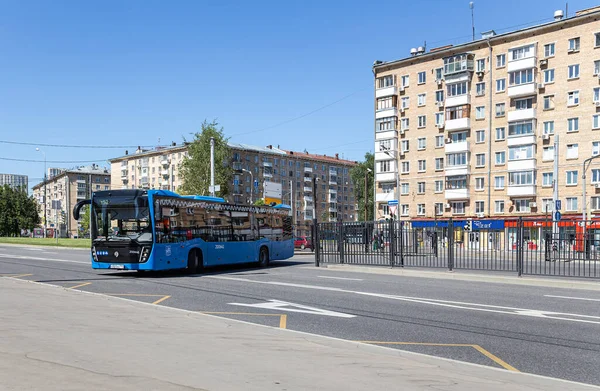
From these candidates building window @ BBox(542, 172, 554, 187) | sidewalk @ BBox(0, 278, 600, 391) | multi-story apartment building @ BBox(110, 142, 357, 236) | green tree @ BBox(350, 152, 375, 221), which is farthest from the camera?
multi-story apartment building @ BBox(110, 142, 357, 236)

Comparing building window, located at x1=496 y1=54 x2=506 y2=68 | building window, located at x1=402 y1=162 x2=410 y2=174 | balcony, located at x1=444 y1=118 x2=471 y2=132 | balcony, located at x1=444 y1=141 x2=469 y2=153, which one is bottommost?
building window, located at x1=402 y1=162 x2=410 y2=174

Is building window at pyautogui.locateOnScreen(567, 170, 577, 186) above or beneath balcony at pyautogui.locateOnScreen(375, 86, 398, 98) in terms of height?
beneath

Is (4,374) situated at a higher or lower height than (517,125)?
lower

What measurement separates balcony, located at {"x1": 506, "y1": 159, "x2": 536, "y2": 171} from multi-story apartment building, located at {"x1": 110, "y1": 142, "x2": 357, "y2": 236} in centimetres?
5596

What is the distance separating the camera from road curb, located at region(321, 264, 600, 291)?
16.4 meters

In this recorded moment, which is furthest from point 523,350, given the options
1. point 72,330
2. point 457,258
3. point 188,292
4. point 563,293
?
point 457,258

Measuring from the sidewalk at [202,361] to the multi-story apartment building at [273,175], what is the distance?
320ft

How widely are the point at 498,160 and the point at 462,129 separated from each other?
528 centimetres

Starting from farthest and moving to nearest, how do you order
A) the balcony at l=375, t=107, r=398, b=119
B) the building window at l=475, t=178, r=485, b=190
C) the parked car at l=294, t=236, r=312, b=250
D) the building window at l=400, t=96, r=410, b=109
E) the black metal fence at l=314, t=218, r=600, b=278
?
the balcony at l=375, t=107, r=398, b=119, the building window at l=400, t=96, r=410, b=109, the building window at l=475, t=178, r=485, b=190, the parked car at l=294, t=236, r=312, b=250, the black metal fence at l=314, t=218, r=600, b=278

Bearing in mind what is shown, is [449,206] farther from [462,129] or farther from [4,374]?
[4,374]

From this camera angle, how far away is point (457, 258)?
801 inches

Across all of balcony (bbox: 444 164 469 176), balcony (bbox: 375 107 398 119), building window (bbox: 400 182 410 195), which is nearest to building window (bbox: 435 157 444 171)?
balcony (bbox: 444 164 469 176)

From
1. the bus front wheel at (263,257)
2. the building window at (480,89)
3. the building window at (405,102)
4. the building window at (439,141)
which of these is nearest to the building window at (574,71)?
the building window at (480,89)

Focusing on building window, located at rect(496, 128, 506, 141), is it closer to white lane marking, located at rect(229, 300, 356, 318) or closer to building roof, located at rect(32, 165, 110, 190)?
white lane marking, located at rect(229, 300, 356, 318)
